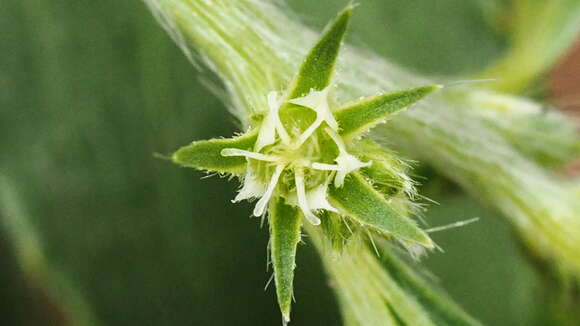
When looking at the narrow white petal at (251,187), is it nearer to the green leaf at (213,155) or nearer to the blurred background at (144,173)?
the green leaf at (213,155)

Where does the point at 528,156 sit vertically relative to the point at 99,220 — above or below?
below

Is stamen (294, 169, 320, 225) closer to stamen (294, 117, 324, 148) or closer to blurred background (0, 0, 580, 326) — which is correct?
stamen (294, 117, 324, 148)

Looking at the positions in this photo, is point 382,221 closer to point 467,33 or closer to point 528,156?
point 528,156

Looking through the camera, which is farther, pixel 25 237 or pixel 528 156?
pixel 25 237

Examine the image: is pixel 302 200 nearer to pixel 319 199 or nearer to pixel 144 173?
pixel 319 199

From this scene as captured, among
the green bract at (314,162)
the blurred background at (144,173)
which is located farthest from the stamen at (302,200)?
the blurred background at (144,173)

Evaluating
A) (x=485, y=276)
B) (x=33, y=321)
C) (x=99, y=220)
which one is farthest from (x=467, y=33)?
(x=33, y=321)
